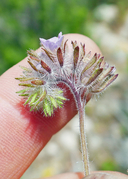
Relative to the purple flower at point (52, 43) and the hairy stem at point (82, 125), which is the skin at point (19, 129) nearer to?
the hairy stem at point (82, 125)

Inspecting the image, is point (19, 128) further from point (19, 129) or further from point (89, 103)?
point (89, 103)

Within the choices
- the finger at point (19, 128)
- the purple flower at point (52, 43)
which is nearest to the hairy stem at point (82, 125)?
the finger at point (19, 128)

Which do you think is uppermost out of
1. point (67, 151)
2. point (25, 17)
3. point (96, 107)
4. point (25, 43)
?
point (25, 17)

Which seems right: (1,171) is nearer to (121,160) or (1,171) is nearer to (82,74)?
(82,74)

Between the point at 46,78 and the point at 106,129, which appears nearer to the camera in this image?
the point at 46,78

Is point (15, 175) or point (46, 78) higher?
point (46, 78)

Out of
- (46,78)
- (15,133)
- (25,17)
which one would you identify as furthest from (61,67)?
(25,17)
